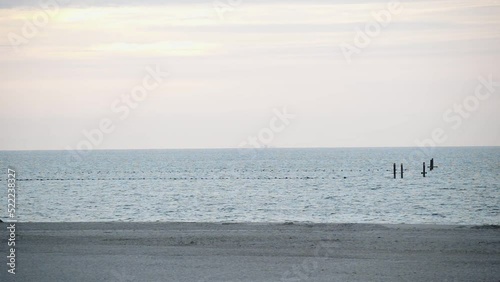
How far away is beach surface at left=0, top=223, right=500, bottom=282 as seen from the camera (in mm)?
15984

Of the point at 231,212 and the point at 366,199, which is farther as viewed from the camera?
the point at 366,199

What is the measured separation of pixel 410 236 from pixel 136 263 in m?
8.89

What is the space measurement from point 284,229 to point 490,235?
22.3 ft

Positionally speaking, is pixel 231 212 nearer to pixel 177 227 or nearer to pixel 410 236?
pixel 177 227

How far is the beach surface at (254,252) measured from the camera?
1598 centimetres

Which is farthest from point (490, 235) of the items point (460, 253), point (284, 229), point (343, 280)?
point (343, 280)

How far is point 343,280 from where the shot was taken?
1518cm

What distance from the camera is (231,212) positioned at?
45.3 meters

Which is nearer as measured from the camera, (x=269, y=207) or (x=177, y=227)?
(x=177, y=227)

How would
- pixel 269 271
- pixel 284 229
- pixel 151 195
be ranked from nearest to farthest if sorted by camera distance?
pixel 269 271
pixel 284 229
pixel 151 195

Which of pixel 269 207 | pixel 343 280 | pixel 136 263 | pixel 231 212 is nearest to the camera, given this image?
pixel 343 280

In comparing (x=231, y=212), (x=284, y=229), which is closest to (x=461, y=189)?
(x=231, y=212)

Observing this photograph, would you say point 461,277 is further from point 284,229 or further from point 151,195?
point 151,195

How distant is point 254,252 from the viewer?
19.4m
